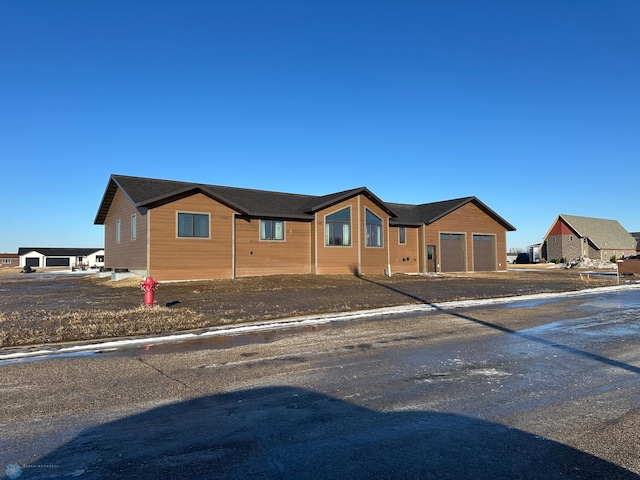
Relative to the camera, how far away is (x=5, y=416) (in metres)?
4.69

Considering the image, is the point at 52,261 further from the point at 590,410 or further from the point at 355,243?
the point at 590,410

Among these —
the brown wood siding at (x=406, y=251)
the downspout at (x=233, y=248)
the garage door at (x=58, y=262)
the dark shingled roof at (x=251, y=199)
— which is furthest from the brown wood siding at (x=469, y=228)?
the garage door at (x=58, y=262)

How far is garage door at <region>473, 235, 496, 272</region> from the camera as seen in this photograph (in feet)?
117

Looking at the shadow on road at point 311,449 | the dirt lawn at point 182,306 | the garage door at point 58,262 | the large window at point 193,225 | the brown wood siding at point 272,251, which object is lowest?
the shadow on road at point 311,449

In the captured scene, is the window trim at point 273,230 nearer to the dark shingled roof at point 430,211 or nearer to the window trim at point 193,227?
the window trim at point 193,227

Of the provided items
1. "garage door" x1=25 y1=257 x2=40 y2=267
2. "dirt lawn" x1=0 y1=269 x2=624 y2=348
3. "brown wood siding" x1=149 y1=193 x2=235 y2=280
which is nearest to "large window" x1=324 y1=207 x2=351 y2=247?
"dirt lawn" x1=0 y1=269 x2=624 y2=348

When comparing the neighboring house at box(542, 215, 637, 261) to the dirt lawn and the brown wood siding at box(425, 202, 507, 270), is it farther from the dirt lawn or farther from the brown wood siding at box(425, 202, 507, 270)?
the dirt lawn

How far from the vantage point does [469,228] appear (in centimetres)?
3522

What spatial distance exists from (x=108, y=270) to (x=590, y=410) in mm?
30050

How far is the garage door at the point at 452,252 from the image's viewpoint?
33.9 metres

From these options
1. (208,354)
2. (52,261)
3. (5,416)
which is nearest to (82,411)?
(5,416)

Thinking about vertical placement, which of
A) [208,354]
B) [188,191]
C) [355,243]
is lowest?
[208,354]

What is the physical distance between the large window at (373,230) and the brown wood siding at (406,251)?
6.44 feet

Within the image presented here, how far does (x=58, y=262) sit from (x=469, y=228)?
89.0 m
